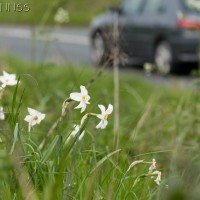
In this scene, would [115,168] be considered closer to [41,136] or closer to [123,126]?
[41,136]

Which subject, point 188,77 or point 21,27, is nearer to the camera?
point 188,77

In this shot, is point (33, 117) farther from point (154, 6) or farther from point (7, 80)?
point (154, 6)

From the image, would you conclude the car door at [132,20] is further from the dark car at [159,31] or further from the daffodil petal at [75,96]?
the daffodil petal at [75,96]

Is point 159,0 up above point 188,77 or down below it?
above

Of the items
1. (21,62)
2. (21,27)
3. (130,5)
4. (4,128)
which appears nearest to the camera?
(4,128)

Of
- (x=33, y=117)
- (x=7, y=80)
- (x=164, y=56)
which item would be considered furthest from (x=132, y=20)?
(x=33, y=117)

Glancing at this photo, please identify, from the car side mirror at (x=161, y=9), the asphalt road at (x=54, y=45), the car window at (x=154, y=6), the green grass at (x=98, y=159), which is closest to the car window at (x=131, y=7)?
the car window at (x=154, y=6)

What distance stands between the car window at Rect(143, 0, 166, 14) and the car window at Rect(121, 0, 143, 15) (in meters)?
0.13

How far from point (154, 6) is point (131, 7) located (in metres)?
0.48

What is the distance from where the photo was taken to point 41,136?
4617 millimetres

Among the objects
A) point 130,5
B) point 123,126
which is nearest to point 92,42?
point 130,5

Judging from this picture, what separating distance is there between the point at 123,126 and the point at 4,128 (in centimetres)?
276

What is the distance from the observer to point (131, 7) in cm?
1498

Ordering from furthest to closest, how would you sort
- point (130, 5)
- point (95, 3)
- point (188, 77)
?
1. point (95, 3)
2. point (130, 5)
3. point (188, 77)
